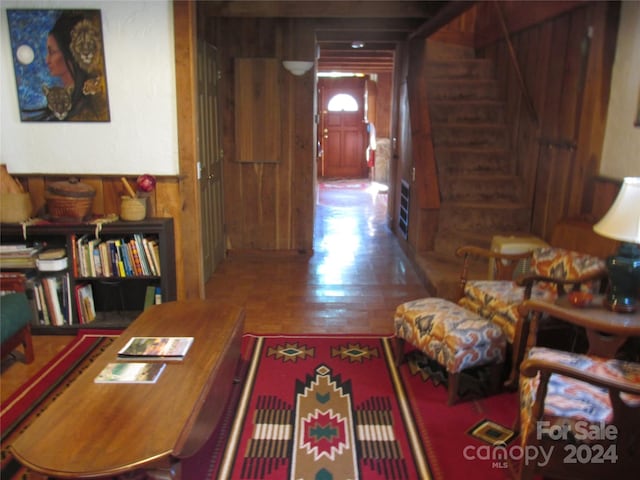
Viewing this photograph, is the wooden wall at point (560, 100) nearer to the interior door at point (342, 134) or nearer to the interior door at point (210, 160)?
the interior door at point (210, 160)

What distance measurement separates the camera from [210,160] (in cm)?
472

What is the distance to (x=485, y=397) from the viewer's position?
9.24ft

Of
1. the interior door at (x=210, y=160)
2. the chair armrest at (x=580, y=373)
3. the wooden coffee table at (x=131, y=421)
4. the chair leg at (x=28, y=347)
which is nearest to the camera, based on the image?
the wooden coffee table at (x=131, y=421)

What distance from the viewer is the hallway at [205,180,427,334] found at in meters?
3.83

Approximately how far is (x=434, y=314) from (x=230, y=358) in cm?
113

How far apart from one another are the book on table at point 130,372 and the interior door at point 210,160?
7.48 ft

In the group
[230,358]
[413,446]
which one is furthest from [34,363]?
[413,446]

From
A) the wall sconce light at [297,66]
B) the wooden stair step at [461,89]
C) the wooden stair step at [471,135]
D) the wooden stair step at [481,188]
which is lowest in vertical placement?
the wooden stair step at [481,188]

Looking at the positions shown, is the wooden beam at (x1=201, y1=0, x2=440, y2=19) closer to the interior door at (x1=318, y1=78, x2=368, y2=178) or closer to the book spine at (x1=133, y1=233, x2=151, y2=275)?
the book spine at (x1=133, y1=233, x2=151, y2=275)

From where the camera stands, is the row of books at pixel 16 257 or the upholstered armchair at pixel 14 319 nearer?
the upholstered armchair at pixel 14 319

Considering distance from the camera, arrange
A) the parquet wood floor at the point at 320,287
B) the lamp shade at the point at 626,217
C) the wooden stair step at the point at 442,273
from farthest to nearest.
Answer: the wooden stair step at the point at 442,273 < the parquet wood floor at the point at 320,287 < the lamp shade at the point at 626,217

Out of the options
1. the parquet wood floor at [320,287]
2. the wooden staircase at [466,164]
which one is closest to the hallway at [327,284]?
the parquet wood floor at [320,287]

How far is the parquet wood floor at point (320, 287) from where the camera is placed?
12.1 feet

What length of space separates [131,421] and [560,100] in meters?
3.85
